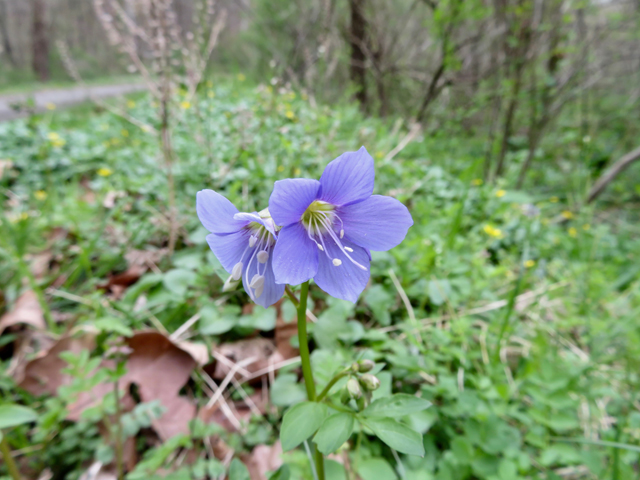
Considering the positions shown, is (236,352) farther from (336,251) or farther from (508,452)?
(508,452)

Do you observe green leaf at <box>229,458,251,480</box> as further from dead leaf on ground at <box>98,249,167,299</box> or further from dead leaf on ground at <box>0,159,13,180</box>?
dead leaf on ground at <box>0,159,13,180</box>

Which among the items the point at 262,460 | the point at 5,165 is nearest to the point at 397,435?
the point at 262,460

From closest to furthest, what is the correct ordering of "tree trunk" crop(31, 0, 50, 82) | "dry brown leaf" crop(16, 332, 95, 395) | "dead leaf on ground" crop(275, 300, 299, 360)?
"dry brown leaf" crop(16, 332, 95, 395) < "dead leaf on ground" crop(275, 300, 299, 360) < "tree trunk" crop(31, 0, 50, 82)

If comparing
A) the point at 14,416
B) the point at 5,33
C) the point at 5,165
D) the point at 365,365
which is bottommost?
the point at 14,416

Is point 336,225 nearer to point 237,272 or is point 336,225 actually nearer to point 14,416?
point 237,272

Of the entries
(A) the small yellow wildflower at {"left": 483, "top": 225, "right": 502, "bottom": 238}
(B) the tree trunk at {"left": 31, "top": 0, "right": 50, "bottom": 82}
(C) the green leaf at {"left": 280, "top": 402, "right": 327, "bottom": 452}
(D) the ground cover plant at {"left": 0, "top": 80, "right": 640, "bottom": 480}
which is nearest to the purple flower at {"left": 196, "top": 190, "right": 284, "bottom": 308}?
(D) the ground cover plant at {"left": 0, "top": 80, "right": 640, "bottom": 480}

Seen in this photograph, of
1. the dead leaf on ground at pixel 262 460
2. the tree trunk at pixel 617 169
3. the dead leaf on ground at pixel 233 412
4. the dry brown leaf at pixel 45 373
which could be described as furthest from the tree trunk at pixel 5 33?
the dead leaf on ground at pixel 262 460

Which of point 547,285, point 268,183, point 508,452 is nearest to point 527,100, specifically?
point 547,285
